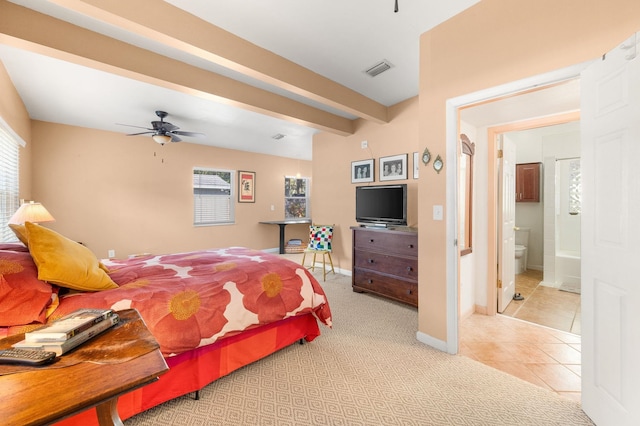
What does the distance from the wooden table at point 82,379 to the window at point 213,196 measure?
17.6 ft

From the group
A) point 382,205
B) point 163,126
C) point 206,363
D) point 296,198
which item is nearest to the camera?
point 206,363

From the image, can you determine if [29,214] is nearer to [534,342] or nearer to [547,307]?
[534,342]

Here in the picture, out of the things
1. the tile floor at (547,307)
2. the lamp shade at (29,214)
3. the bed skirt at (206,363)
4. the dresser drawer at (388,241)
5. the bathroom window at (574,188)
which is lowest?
the tile floor at (547,307)

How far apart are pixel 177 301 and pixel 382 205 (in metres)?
2.98

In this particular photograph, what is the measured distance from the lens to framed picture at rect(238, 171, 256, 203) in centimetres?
658

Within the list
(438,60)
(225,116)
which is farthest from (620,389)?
(225,116)

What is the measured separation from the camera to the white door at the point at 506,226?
310 centimetres

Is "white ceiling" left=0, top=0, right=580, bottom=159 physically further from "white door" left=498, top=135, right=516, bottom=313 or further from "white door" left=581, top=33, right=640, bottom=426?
"white door" left=581, top=33, right=640, bottom=426

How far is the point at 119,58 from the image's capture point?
94.9 inches

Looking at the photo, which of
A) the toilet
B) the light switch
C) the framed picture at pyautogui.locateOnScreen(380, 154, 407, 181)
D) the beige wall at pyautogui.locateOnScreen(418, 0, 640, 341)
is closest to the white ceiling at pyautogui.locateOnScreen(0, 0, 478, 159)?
the beige wall at pyautogui.locateOnScreen(418, 0, 640, 341)

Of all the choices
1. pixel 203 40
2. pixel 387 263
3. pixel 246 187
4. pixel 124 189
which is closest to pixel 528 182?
pixel 387 263

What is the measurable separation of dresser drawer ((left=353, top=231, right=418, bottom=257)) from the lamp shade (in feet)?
12.6

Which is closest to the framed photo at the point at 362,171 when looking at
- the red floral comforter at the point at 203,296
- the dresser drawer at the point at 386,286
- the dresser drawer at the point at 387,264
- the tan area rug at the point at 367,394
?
the dresser drawer at the point at 387,264

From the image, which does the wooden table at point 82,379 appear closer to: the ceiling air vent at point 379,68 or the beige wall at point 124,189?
the ceiling air vent at point 379,68
